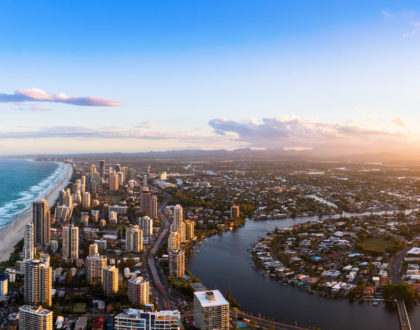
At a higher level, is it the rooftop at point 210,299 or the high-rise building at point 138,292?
the rooftop at point 210,299

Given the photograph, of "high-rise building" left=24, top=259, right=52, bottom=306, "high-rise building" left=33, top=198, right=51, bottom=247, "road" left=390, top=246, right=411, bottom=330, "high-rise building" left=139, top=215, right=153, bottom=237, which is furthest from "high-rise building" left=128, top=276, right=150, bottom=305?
"high-rise building" left=33, top=198, right=51, bottom=247

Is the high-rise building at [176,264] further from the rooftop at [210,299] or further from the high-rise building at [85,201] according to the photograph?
the high-rise building at [85,201]

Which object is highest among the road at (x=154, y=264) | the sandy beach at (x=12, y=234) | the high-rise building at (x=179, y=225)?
the high-rise building at (x=179, y=225)

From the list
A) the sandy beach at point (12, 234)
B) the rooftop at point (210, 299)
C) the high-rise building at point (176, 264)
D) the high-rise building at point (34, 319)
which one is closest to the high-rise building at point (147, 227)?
the sandy beach at point (12, 234)

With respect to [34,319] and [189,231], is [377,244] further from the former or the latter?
[34,319]

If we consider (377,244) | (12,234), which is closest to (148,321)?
(377,244)

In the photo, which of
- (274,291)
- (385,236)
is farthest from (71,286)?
(385,236)

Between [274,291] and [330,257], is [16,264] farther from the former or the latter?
[330,257]
